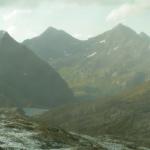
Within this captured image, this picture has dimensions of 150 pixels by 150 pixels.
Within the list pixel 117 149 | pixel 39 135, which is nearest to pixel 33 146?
pixel 39 135

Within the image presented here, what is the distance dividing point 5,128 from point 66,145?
15.3 meters

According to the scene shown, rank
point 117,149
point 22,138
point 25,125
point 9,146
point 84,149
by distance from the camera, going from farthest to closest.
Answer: point 25,125 → point 117,149 → point 22,138 → point 84,149 → point 9,146

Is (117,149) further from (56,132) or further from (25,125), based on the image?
(25,125)

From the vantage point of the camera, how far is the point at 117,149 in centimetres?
8519

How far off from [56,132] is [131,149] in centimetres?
1647

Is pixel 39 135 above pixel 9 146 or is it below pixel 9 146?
above

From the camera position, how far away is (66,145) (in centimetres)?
7212

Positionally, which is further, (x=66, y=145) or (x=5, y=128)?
(x=5, y=128)

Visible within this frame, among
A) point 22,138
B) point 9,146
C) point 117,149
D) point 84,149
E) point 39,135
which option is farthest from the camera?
point 117,149

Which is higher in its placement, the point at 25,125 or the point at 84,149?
the point at 25,125

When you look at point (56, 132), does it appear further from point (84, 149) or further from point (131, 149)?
point (84, 149)

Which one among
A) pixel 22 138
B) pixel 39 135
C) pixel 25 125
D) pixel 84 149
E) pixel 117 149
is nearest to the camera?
pixel 84 149

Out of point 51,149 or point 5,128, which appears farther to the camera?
point 5,128

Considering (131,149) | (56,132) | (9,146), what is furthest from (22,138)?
(131,149)
